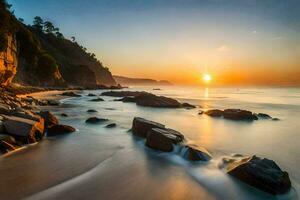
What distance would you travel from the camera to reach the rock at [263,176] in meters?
8.12

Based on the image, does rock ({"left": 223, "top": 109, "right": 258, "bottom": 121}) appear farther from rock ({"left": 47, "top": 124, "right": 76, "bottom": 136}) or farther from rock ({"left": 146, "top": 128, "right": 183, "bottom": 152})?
rock ({"left": 47, "top": 124, "right": 76, "bottom": 136})

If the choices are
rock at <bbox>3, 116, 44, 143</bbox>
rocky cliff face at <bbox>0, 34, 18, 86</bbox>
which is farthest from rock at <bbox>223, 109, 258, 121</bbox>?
rocky cliff face at <bbox>0, 34, 18, 86</bbox>

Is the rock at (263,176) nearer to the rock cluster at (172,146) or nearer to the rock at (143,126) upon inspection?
the rock cluster at (172,146)

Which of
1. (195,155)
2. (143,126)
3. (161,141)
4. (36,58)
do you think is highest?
(36,58)

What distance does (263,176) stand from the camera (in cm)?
835

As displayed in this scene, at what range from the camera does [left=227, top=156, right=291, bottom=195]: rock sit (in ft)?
26.7

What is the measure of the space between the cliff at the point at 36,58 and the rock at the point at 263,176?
39.3 m

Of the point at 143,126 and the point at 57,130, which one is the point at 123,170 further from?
the point at 57,130

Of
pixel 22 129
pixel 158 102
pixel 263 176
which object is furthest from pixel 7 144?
pixel 158 102

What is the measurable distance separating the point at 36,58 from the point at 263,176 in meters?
73.3

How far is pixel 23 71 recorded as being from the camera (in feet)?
227

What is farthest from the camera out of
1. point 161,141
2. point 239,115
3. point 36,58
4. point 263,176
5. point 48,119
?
point 36,58

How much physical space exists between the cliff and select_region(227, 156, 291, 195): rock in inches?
1547

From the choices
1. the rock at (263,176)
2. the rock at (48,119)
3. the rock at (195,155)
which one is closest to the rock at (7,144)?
Result: the rock at (48,119)
